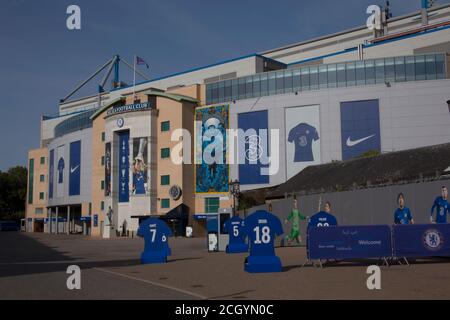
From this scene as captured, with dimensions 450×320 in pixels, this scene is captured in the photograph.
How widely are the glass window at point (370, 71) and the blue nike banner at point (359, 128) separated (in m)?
2.45

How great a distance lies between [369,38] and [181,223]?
3832 centimetres

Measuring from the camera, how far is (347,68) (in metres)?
60.4

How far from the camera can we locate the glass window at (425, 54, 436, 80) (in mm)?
57406

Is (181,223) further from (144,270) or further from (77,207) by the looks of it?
(144,270)

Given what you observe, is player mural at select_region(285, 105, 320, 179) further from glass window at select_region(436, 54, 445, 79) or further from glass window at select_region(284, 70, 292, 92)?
Answer: glass window at select_region(436, 54, 445, 79)

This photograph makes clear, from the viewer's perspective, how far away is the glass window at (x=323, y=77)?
201ft

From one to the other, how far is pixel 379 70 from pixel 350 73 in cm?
319

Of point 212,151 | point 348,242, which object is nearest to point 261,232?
point 348,242

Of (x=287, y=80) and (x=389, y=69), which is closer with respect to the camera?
(x=389, y=69)

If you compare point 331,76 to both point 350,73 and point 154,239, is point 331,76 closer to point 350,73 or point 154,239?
point 350,73

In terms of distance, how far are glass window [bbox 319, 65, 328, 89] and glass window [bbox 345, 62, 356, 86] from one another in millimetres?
2402

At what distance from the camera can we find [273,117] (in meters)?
62.3
